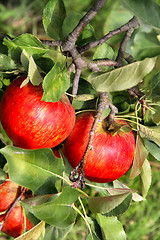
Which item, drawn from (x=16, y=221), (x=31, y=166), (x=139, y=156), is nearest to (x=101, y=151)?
(x=139, y=156)

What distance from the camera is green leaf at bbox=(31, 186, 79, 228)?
63 cm

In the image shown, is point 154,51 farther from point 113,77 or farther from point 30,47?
point 30,47

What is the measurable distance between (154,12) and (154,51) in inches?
2.7

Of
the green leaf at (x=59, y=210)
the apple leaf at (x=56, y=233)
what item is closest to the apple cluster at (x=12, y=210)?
the apple leaf at (x=56, y=233)

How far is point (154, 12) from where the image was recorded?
56 cm

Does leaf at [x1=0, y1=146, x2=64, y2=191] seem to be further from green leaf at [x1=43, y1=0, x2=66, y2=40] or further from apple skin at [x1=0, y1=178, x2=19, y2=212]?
green leaf at [x1=43, y1=0, x2=66, y2=40]

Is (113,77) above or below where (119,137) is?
above

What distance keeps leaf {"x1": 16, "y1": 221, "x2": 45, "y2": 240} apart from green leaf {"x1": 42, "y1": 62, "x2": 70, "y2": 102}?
0.31 metres

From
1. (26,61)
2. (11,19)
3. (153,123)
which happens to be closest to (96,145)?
(153,123)

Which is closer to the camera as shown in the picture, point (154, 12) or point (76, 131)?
point (154, 12)

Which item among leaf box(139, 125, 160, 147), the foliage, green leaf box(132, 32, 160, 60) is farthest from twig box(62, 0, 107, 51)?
leaf box(139, 125, 160, 147)

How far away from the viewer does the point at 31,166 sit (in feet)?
2.27

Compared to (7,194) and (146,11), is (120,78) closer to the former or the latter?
(146,11)

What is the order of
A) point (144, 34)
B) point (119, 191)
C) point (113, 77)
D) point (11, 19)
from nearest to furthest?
point (144, 34), point (113, 77), point (119, 191), point (11, 19)
